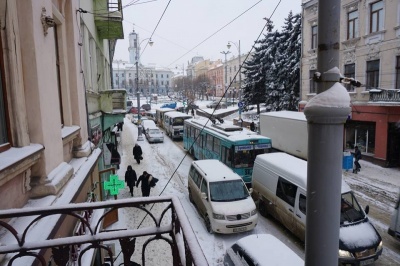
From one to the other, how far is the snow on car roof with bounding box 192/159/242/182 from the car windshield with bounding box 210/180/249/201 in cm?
18

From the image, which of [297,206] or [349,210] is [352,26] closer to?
[349,210]

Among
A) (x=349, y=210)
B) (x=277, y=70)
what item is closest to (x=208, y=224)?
(x=349, y=210)

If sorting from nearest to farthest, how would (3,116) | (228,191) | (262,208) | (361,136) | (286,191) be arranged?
(3,116) → (286,191) → (228,191) → (262,208) → (361,136)

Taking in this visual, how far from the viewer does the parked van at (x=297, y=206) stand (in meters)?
7.44

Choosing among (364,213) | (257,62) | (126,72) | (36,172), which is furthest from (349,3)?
(126,72)

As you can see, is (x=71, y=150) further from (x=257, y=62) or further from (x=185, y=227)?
(x=257, y=62)

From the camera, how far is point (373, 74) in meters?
18.9

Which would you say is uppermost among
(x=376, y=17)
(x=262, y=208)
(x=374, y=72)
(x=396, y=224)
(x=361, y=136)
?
(x=376, y=17)

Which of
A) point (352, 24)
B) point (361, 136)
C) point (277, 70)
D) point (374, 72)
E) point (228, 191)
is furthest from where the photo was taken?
point (277, 70)

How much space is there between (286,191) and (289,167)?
2.64ft

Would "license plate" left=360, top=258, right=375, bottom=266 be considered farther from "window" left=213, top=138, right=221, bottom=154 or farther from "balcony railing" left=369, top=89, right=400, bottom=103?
"balcony railing" left=369, top=89, right=400, bottom=103

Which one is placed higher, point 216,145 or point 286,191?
point 216,145

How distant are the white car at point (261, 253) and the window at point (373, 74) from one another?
50.5 ft

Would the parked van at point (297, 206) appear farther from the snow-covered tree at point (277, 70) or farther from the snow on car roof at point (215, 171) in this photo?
the snow-covered tree at point (277, 70)
